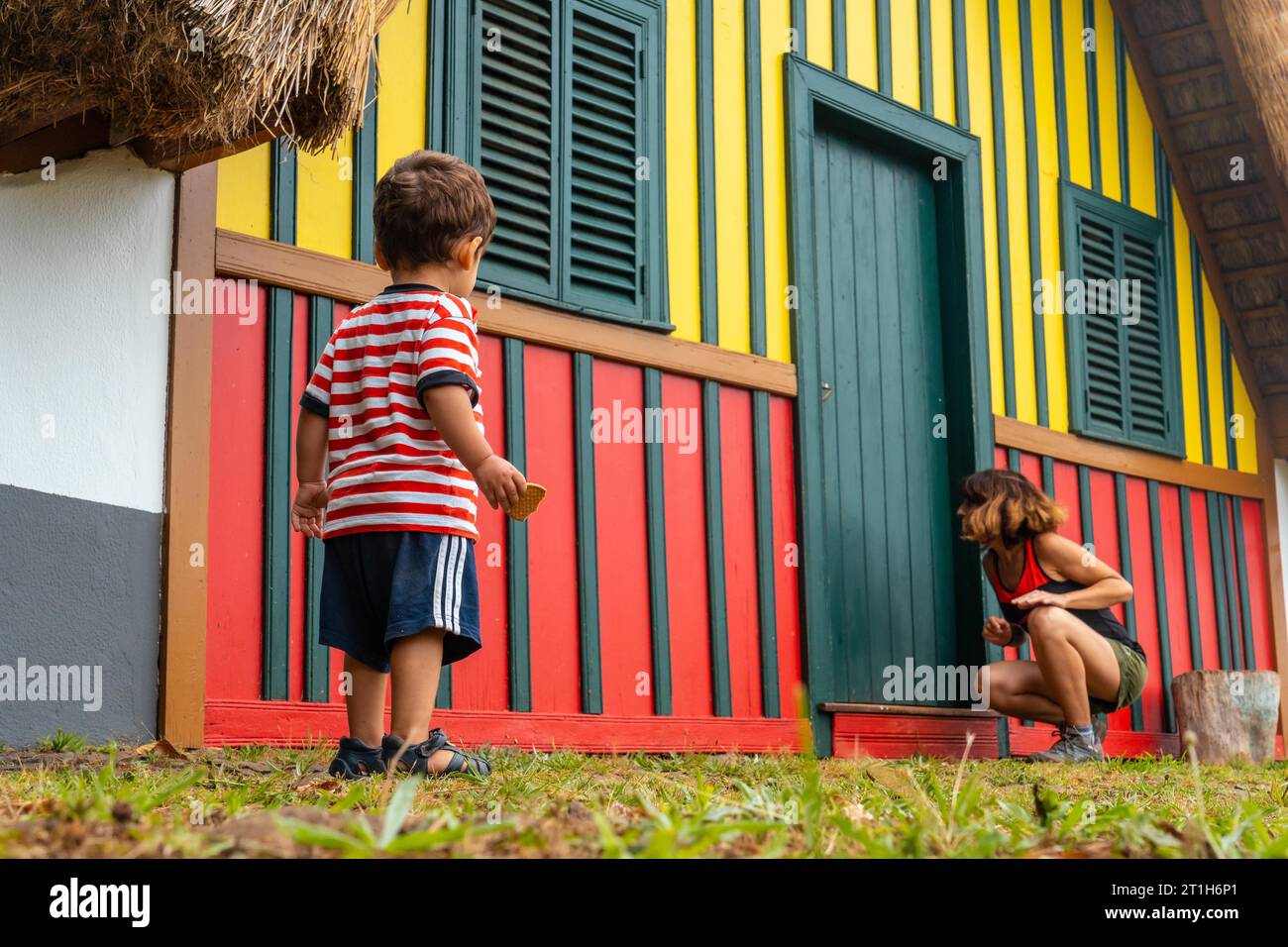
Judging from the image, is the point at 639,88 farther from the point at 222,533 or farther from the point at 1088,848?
the point at 1088,848

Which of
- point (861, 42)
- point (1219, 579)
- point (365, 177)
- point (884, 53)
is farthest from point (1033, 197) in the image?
point (365, 177)

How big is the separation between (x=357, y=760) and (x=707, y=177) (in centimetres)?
339

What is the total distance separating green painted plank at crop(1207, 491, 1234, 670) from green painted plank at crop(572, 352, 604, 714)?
4.50 m

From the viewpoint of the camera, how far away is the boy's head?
3.19m

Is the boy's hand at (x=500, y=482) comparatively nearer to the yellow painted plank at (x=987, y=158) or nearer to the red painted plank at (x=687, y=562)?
the red painted plank at (x=687, y=562)

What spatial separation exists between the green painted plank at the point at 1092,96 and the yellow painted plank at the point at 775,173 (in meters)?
2.45

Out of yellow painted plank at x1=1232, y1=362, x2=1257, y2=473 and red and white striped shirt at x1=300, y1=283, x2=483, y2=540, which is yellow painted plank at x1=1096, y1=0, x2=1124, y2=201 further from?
red and white striped shirt at x1=300, y1=283, x2=483, y2=540

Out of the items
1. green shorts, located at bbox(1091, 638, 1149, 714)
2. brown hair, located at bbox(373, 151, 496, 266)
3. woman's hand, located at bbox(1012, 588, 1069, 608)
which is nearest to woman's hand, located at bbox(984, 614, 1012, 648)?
woman's hand, located at bbox(1012, 588, 1069, 608)

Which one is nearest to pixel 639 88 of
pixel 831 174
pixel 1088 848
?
pixel 831 174

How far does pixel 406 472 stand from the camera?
3.06 metres

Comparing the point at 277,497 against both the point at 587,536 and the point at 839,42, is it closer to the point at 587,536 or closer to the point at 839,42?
the point at 587,536

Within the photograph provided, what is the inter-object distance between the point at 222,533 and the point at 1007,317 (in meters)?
4.30

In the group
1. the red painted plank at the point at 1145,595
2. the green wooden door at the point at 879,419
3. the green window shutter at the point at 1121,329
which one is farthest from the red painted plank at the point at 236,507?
the red painted plank at the point at 1145,595

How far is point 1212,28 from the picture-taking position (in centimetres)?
792
